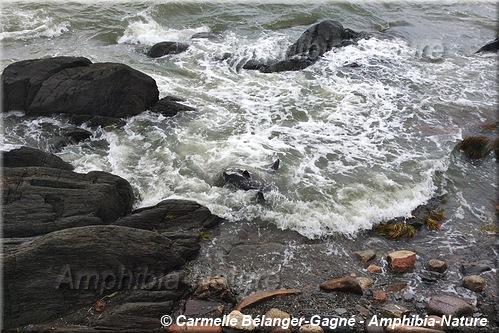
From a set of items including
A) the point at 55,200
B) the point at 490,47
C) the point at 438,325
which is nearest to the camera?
the point at 438,325

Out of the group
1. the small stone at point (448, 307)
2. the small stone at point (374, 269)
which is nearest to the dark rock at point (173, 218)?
the small stone at point (374, 269)

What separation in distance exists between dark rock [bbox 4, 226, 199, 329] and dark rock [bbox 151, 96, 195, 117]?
290 inches

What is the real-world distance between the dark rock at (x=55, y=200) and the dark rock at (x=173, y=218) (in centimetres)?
52

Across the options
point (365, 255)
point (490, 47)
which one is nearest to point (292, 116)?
point (365, 255)

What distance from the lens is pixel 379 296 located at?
8.30 meters

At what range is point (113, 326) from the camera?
7312 mm

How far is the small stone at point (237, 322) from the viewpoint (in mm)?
7523

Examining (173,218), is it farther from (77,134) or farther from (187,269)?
(77,134)

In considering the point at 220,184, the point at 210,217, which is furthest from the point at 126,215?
the point at 220,184

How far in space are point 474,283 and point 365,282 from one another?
2.24 meters

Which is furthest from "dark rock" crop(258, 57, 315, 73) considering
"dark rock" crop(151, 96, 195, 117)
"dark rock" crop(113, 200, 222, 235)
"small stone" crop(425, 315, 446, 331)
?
"small stone" crop(425, 315, 446, 331)

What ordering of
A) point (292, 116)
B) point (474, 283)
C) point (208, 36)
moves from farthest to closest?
point (208, 36) < point (292, 116) < point (474, 283)

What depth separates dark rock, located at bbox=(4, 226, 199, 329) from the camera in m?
7.42

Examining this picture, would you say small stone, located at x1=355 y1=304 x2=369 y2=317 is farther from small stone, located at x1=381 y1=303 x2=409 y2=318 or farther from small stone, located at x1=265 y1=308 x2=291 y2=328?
small stone, located at x1=265 y1=308 x2=291 y2=328
